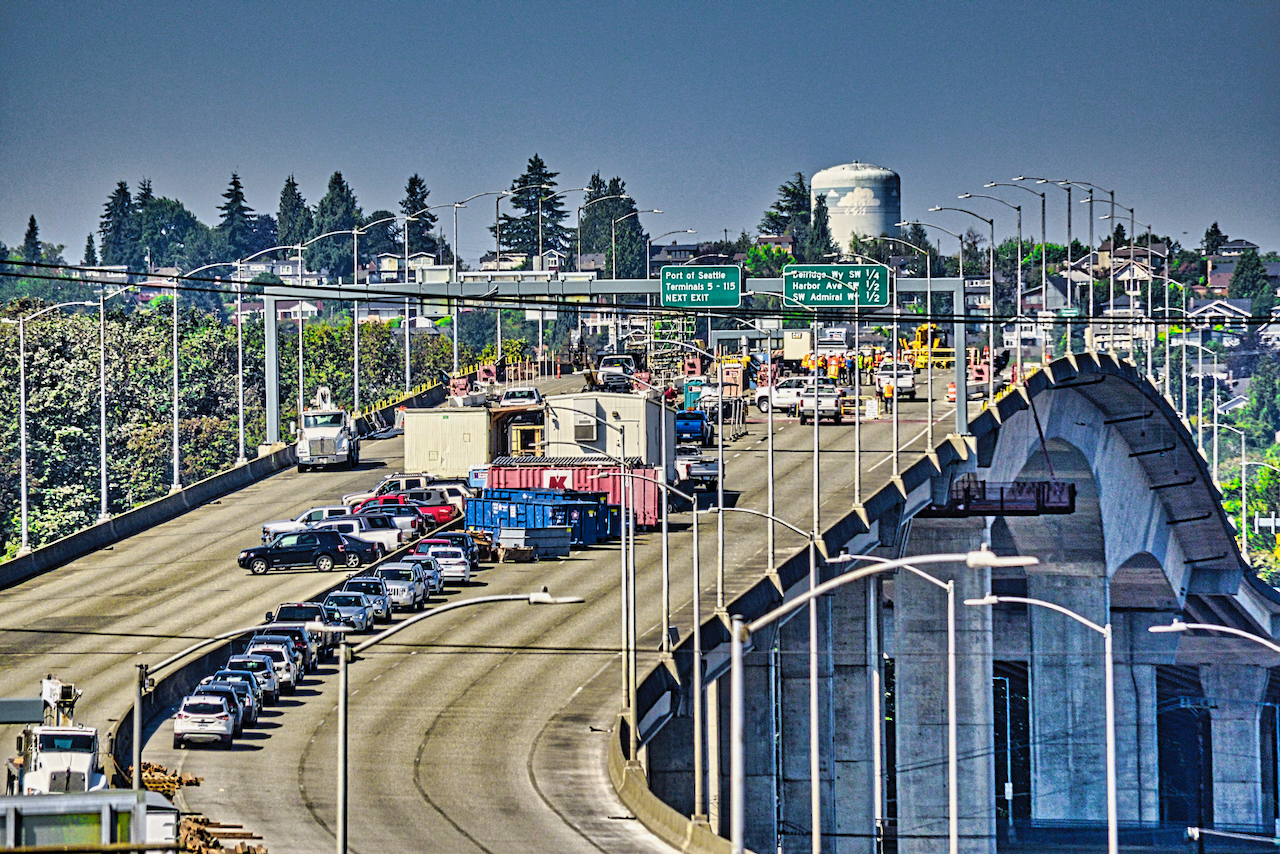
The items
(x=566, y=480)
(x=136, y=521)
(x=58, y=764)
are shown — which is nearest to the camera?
(x=58, y=764)

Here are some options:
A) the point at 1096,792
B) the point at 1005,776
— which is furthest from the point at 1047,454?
the point at 1005,776

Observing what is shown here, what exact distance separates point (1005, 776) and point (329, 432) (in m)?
67.5

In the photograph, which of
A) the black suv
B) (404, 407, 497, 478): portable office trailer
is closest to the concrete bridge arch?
the black suv

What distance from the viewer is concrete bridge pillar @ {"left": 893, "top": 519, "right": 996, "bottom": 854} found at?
86500mm

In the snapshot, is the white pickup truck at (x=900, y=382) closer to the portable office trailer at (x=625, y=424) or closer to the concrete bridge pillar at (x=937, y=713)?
the concrete bridge pillar at (x=937, y=713)

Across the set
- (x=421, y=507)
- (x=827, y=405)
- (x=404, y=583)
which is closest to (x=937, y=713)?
(x=827, y=405)

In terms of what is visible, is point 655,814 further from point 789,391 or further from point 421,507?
point 789,391

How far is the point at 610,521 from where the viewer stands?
247 ft

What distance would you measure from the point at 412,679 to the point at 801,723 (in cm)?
2627

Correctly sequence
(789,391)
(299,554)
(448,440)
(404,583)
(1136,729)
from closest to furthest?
(404,583)
(299,554)
(448,440)
(789,391)
(1136,729)

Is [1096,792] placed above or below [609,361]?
below

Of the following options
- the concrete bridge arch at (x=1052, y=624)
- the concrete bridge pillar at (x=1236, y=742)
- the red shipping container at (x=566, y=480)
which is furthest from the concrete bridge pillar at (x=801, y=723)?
the concrete bridge pillar at (x=1236, y=742)

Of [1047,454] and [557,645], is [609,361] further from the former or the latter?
[557,645]

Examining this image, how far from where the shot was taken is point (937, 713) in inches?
3482
